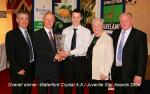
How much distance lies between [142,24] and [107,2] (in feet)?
9.37

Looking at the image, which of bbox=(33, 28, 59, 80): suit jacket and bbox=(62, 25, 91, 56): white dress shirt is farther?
bbox=(62, 25, 91, 56): white dress shirt

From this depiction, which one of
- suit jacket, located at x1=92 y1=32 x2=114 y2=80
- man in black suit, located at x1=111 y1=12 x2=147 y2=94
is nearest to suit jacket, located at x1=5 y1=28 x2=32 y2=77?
suit jacket, located at x1=92 y1=32 x2=114 y2=80

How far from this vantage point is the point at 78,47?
379 cm

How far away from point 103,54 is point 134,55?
40 centimetres

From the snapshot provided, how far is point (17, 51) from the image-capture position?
3.55m

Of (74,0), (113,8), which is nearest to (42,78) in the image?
(74,0)

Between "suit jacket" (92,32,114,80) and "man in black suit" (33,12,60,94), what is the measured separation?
0.52 m

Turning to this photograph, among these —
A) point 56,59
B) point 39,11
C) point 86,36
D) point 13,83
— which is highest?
point 39,11

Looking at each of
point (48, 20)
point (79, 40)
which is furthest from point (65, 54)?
point (48, 20)

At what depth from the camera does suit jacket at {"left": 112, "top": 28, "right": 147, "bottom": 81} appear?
137 inches

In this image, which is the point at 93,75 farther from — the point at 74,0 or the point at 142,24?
the point at 142,24

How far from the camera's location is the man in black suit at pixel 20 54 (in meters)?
3.53

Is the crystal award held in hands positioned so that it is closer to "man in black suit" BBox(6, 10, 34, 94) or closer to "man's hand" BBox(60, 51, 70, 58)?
"man's hand" BBox(60, 51, 70, 58)

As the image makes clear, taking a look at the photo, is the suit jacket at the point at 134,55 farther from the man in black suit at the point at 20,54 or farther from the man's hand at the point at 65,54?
the man in black suit at the point at 20,54
